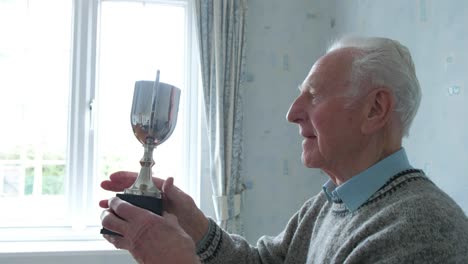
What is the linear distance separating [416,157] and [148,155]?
1008mm

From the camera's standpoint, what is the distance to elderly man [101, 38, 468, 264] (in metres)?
0.74

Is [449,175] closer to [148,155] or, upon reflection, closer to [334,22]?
[148,155]

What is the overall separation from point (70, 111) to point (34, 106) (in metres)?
0.21

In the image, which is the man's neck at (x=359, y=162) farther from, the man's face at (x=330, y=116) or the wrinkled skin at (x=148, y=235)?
the wrinkled skin at (x=148, y=235)

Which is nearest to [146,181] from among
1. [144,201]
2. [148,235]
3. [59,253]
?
[144,201]

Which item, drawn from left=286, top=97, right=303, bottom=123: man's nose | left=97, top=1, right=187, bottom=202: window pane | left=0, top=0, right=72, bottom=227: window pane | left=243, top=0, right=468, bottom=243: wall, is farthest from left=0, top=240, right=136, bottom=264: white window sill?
left=286, top=97, right=303, bottom=123: man's nose

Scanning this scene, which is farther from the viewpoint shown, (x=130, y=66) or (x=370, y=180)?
(x=130, y=66)

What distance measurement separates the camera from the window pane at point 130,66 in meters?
2.25

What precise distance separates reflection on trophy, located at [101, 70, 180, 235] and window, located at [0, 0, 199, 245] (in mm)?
1311

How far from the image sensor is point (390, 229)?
74 cm

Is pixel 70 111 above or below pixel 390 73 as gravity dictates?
below

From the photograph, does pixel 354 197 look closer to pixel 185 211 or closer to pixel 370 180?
pixel 370 180

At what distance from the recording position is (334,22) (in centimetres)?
227

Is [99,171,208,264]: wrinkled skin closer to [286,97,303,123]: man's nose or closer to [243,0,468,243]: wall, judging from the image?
[286,97,303,123]: man's nose
